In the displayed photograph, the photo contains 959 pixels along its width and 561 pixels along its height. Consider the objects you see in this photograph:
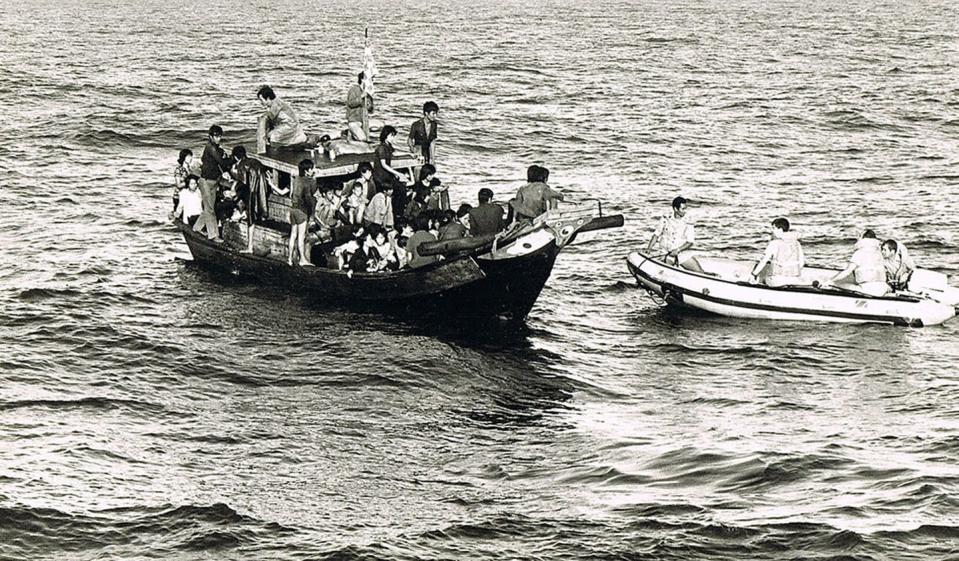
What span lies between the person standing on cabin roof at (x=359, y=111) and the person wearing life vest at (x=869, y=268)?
8767 mm

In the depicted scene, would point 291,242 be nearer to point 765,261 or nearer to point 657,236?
point 657,236

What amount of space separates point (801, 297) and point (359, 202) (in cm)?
770

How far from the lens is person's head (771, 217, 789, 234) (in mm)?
21938

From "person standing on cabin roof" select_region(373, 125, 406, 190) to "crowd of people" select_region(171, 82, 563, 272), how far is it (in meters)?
0.02

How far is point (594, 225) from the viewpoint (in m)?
20.7

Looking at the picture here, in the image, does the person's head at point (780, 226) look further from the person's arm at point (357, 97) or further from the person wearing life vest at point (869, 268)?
the person's arm at point (357, 97)

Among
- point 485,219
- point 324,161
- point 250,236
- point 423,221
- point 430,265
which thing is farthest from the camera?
point 250,236

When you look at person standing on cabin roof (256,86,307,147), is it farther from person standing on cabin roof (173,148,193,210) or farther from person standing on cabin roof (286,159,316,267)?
person standing on cabin roof (173,148,193,210)

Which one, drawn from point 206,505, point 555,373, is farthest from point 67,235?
point 206,505

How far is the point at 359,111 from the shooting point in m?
24.0

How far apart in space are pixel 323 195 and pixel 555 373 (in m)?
5.31

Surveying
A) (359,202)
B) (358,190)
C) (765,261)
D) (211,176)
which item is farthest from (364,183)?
(765,261)

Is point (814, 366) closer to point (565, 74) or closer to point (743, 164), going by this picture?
point (743, 164)

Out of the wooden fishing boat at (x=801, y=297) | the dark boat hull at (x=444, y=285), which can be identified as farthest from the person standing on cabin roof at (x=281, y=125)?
the wooden fishing boat at (x=801, y=297)
